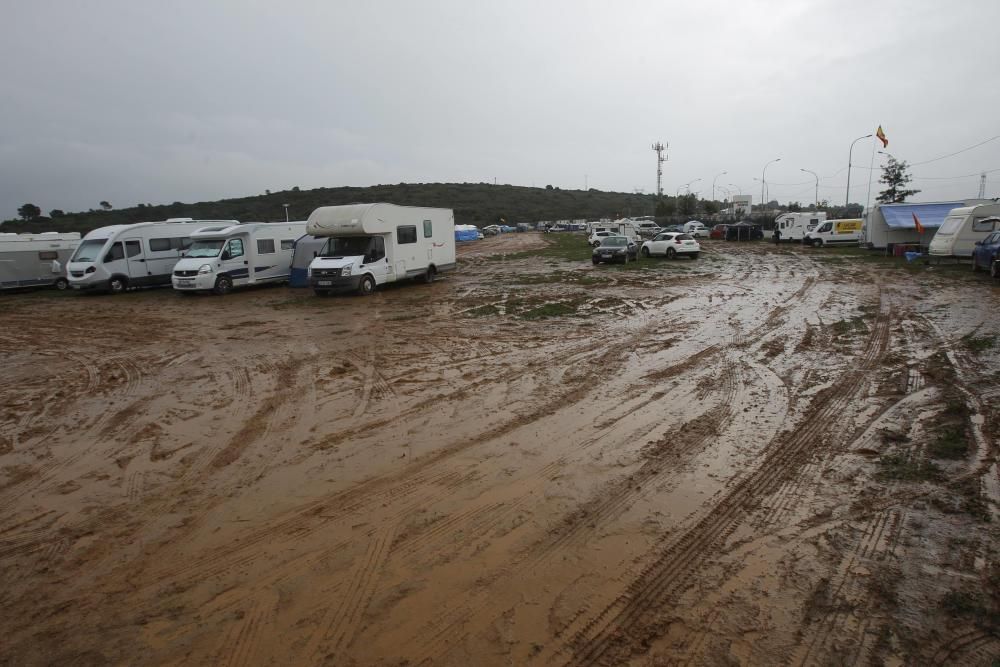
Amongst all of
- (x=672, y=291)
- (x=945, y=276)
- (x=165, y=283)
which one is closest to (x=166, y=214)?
(x=165, y=283)

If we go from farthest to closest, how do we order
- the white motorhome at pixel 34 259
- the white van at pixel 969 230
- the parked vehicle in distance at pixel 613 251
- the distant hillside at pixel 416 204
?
the distant hillside at pixel 416 204 → the parked vehicle in distance at pixel 613 251 → the white motorhome at pixel 34 259 → the white van at pixel 969 230

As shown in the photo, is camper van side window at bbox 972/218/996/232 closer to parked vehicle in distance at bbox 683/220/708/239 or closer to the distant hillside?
parked vehicle in distance at bbox 683/220/708/239

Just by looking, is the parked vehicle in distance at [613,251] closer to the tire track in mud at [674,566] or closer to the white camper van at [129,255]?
the white camper van at [129,255]

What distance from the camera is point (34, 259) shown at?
22609mm

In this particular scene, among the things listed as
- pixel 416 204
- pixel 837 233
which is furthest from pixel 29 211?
pixel 837 233

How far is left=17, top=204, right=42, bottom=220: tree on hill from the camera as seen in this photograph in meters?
70.7

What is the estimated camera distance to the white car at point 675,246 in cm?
2861

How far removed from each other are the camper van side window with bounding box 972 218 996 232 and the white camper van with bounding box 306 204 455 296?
21401 millimetres

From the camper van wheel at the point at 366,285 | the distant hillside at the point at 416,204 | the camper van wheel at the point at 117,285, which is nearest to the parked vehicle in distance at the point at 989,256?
the camper van wheel at the point at 366,285

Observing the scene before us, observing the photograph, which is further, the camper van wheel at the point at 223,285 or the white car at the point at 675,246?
the white car at the point at 675,246

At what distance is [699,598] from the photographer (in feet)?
10.7

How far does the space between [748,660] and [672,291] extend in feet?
49.6

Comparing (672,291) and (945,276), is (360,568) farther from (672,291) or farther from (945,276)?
(945,276)

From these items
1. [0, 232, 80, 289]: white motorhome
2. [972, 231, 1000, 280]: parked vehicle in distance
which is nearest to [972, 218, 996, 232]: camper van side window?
[972, 231, 1000, 280]: parked vehicle in distance
